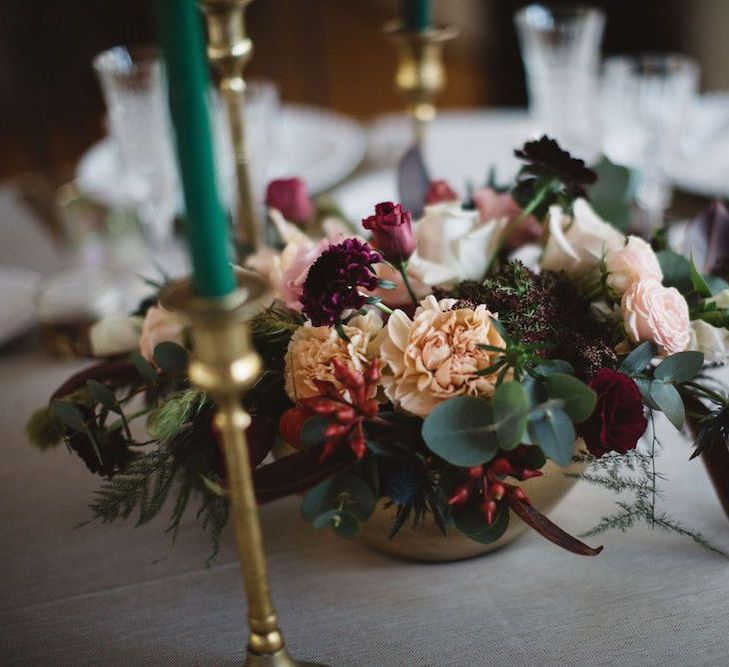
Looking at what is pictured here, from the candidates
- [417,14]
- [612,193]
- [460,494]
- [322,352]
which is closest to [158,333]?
[322,352]

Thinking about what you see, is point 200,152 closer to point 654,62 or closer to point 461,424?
point 461,424

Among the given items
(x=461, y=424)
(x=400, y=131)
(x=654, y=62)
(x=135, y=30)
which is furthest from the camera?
(x=135, y=30)

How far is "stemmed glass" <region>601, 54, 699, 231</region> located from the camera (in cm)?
100

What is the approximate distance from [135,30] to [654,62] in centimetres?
251

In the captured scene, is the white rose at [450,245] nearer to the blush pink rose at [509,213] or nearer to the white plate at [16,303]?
the blush pink rose at [509,213]

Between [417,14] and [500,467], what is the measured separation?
0.58 meters

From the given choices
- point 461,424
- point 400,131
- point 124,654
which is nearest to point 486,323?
point 461,424

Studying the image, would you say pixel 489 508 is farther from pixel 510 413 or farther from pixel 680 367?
pixel 680 367

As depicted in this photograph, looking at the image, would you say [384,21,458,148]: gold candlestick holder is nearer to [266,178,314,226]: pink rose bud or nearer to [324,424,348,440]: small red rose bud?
[266,178,314,226]: pink rose bud

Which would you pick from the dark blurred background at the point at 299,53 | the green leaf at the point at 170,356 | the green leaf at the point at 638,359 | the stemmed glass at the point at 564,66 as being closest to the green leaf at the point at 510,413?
the green leaf at the point at 638,359

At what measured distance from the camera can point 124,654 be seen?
54 cm

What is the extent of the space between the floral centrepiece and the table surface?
2.1 inches

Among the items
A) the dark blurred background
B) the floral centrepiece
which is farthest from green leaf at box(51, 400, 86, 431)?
the dark blurred background

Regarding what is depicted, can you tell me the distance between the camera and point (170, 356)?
0.55m
